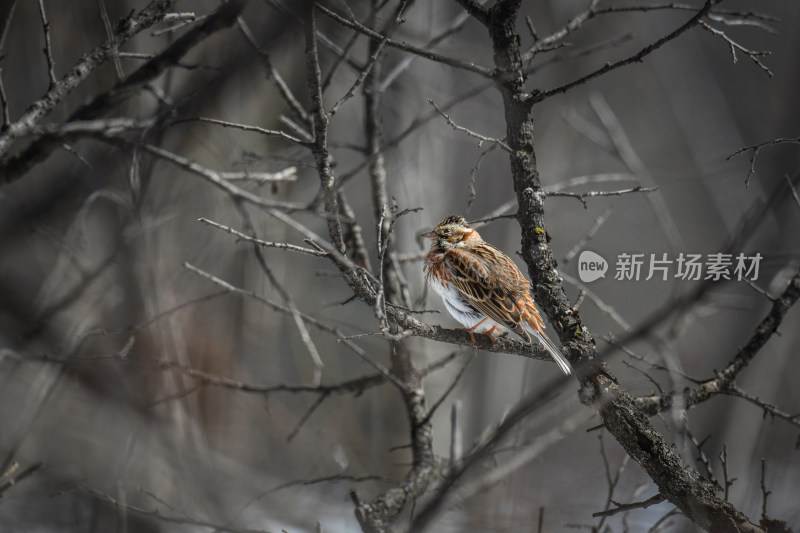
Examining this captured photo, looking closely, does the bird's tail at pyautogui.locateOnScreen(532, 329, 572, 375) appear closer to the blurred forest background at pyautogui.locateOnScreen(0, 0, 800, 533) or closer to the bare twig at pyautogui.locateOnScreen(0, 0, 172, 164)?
the blurred forest background at pyautogui.locateOnScreen(0, 0, 800, 533)

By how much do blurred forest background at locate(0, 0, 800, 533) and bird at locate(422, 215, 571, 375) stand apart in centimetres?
19

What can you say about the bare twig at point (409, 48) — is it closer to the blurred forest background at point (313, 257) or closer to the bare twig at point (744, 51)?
Result: the blurred forest background at point (313, 257)

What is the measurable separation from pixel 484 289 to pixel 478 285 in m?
0.06

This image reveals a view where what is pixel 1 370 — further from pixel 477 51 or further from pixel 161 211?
pixel 477 51

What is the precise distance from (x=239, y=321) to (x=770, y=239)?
3.84m

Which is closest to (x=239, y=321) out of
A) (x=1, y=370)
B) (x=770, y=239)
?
(x=1, y=370)

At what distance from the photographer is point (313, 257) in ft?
17.3

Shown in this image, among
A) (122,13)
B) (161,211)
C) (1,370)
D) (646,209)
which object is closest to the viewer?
(1,370)

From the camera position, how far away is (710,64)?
7.00 meters

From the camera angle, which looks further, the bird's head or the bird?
the bird's head

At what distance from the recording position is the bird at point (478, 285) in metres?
2.79

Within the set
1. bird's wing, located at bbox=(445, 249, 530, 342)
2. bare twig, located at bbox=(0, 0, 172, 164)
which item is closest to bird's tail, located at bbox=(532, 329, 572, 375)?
bird's wing, located at bbox=(445, 249, 530, 342)

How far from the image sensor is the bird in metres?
2.79

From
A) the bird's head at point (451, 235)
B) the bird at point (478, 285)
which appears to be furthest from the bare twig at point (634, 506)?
the bird's head at point (451, 235)
